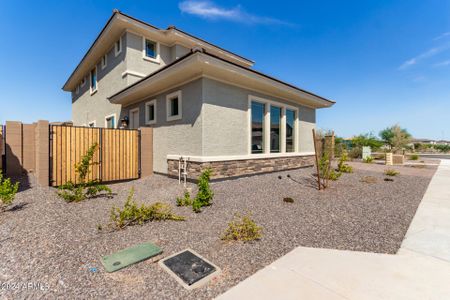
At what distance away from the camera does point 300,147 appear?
11031 millimetres

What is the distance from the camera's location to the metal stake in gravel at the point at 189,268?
2.24m

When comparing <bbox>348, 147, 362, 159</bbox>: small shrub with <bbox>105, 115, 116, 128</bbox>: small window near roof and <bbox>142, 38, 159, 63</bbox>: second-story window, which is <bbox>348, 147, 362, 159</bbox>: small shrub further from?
<bbox>105, 115, 116, 128</bbox>: small window near roof

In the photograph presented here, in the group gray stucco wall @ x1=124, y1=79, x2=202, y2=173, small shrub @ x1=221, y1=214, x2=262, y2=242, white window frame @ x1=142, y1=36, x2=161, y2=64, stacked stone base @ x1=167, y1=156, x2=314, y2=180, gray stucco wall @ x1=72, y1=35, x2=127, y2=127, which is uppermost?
white window frame @ x1=142, y1=36, x2=161, y2=64

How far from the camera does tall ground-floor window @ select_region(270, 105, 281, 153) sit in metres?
9.34

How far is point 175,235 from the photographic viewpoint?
342 cm

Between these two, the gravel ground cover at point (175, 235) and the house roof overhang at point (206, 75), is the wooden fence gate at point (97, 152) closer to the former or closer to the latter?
the gravel ground cover at point (175, 235)

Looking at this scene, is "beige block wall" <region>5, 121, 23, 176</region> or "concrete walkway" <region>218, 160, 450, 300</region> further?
"beige block wall" <region>5, 121, 23, 176</region>

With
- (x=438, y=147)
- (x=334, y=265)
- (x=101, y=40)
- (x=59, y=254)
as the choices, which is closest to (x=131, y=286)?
(x=59, y=254)

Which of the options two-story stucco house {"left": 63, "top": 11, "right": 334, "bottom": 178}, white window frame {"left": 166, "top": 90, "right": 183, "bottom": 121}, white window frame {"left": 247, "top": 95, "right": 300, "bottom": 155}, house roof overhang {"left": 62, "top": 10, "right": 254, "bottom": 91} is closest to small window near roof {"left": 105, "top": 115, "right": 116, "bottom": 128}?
two-story stucco house {"left": 63, "top": 11, "right": 334, "bottom": 178}

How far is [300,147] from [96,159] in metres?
9.86

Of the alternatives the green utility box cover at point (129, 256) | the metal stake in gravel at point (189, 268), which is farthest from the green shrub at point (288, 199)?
the green utility box cover at point (129, 256)

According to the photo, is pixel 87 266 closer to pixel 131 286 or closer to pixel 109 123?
pixel 131 286

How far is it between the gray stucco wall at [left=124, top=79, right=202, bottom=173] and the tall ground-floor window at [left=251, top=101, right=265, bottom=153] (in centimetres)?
269

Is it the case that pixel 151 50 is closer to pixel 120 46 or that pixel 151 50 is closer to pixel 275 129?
pixel 120 46
